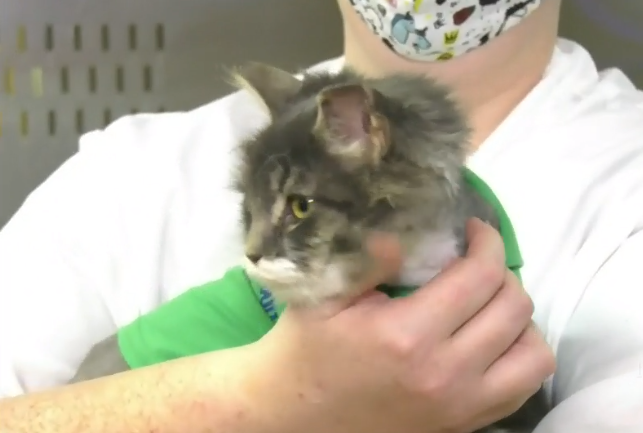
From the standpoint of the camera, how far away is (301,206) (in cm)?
70

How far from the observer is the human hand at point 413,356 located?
2.42 feet

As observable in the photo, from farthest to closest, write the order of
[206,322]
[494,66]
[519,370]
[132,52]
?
1. [132,52]
2. [494,66]
3. [206,322]
4. [519,370]

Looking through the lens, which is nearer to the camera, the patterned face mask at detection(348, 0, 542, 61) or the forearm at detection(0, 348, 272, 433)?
the forearm at detection(0, 348, 272, 433)

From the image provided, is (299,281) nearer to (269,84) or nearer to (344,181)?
(344,181)

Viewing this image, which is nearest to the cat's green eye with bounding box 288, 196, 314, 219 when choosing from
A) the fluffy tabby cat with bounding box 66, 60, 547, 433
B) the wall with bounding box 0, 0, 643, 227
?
the fluffy tabby cat with bounding box 66, 60, 547, 433

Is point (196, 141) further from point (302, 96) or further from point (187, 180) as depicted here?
point (302, 96)

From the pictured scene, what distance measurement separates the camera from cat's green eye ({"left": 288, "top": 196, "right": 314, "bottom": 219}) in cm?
69

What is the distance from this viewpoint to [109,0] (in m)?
1.46

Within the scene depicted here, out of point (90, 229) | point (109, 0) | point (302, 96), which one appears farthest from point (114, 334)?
point (109, 0)

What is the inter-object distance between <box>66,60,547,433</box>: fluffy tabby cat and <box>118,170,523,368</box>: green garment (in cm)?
18

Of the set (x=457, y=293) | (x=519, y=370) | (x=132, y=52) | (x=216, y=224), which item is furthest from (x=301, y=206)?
(x=132, y=52)

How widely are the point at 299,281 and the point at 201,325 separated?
303 mm

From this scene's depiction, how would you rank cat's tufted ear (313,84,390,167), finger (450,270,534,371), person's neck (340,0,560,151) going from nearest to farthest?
cat's tufted ear (313,84,390,167), finger (450,270,534,371), person's neck (340,0,560,151)

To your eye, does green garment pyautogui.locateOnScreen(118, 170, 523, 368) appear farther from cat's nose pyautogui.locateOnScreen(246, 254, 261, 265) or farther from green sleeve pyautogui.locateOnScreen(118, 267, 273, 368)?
cat's nose pyautogui.locateOnScreen(246, 254, 261, 265)
